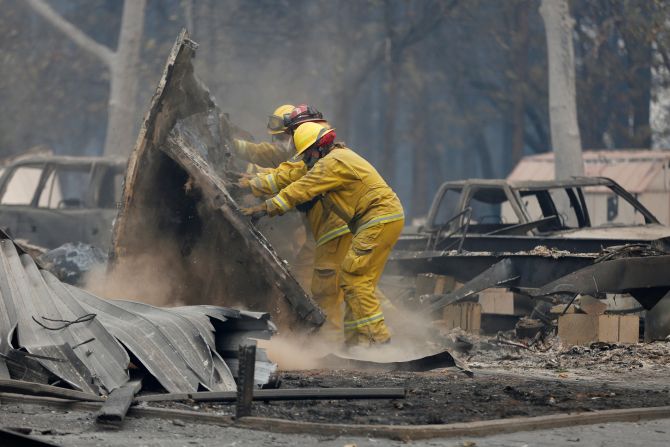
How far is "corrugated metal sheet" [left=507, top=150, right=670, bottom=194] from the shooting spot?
19531mm

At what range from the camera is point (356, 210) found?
902 cm

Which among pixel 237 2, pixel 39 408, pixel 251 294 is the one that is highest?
pixel 237 2

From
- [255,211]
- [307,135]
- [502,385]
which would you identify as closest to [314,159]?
[307,135]

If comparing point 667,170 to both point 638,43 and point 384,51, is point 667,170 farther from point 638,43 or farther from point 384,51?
point 384,51

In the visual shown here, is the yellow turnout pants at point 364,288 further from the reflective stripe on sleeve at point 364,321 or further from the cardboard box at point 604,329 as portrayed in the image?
the cardboard box at point 604,329

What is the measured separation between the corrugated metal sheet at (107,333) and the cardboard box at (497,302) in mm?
4037

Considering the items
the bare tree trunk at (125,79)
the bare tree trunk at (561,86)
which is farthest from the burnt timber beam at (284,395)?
the bare tree trunk at (125,79)

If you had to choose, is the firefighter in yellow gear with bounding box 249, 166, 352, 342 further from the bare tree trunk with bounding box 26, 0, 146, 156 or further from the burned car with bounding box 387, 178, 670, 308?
the bare tree trunk with bounding box 26, 0, 146, 156

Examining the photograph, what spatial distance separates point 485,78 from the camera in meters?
29.8

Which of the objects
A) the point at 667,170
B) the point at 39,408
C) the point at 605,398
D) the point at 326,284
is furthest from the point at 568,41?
the point at 39,408

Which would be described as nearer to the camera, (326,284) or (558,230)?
(326,284)

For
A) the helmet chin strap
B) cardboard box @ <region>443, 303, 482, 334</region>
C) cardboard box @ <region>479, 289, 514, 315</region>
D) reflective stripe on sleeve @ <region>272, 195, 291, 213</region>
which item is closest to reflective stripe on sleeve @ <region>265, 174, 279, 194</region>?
reflective stripe on sleeve @ <region>272, 195, 291, 213</region>

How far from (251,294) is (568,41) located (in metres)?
10.3

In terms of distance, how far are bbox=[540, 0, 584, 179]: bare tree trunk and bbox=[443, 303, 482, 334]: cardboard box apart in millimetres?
7325
